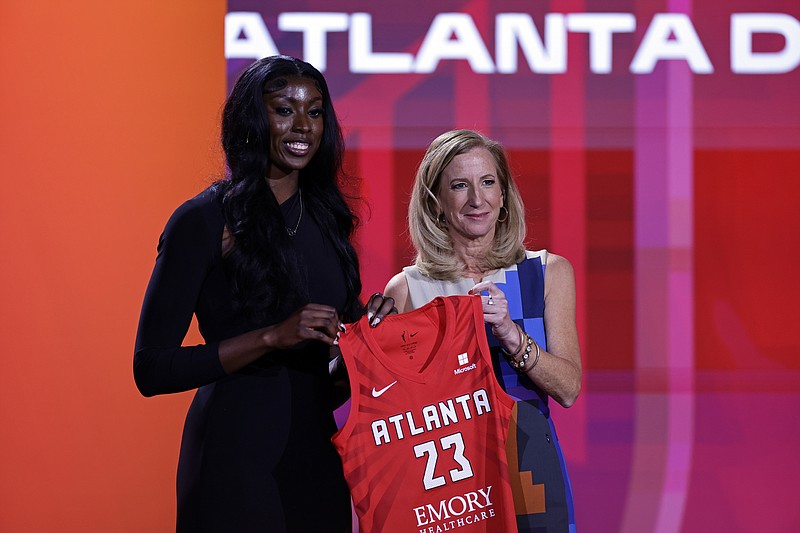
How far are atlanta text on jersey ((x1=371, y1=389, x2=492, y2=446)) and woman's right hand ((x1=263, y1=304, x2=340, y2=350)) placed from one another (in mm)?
283

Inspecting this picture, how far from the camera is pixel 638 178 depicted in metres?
3.39

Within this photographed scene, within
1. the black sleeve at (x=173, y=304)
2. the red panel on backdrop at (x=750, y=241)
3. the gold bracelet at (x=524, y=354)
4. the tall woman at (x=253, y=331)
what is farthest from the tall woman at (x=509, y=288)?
the red panel on backdrop at (x=750, y=241)

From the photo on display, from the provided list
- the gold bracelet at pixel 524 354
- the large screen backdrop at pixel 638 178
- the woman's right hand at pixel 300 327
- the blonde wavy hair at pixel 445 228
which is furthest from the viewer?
the large screen backdrop at pixel 638 178

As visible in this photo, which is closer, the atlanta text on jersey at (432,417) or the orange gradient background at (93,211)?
the atlanta text on jersey at (432,417)

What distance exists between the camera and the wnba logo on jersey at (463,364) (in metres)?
1.76

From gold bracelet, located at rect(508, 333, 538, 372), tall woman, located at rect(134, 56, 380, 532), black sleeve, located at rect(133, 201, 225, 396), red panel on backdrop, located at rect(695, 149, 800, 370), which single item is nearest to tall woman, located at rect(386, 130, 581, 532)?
gold bracelet, located at rect(508, 333, 538, 372)

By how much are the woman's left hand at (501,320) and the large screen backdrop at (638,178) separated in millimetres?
1670

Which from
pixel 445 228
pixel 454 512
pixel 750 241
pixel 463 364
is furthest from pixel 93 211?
pixel 750 241

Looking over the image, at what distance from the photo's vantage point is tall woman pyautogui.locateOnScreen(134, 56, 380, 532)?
1.57 meters

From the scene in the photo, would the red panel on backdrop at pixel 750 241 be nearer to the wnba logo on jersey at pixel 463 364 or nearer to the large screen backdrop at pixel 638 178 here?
the large screen backdrop at pixel 638 178

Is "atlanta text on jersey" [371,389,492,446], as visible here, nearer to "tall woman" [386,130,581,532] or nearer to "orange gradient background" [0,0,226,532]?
"tall woman" [386,130,581,532]

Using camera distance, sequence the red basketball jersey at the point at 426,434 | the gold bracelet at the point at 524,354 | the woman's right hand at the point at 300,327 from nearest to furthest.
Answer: the woman's right hand at the point at 300,327 → the red basketball jersey at the point at 426,434 → the gold bracelet at the point at 524,354

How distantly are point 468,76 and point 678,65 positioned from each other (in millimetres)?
891

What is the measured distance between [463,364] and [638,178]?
1939 millimetres
